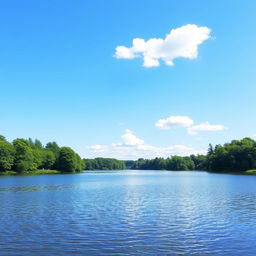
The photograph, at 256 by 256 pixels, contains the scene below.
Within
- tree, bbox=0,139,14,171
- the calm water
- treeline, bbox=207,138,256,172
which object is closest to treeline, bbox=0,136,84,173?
tree, bbox=0,139,14,171

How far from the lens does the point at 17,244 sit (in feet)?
59.6

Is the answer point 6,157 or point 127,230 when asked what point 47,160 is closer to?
point 6,157

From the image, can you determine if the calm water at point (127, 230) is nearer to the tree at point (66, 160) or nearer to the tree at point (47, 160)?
the tree at point (47, 160)

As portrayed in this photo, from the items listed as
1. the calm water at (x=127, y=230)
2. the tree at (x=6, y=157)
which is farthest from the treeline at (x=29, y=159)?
the calm water at (x=127, y=230)

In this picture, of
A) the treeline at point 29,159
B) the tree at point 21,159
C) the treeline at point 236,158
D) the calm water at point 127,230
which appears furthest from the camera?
the treeline at point 236,158

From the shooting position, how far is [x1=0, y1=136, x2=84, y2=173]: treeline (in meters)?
121

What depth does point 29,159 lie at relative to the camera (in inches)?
5123

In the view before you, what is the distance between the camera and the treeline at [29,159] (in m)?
121

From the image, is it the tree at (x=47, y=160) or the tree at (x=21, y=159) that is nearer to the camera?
the tree at (x=21, y=159)

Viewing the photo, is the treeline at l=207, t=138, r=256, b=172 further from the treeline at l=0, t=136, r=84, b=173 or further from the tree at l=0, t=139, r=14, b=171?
the tree at l=0, t=139, r=14, b=171

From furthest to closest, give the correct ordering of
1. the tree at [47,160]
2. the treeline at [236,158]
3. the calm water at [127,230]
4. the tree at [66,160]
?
1. the tree at [66,160]
2. the tree at [47,160]
3. the treeline at [236,158]
4. the calm water at [127,230]

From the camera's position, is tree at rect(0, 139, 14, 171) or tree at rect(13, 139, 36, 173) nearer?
tree at rect(0, 139, 14, 171)

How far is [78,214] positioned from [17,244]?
33.9 feet

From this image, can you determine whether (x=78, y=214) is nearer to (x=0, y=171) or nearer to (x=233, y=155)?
(x=0, y=171)
